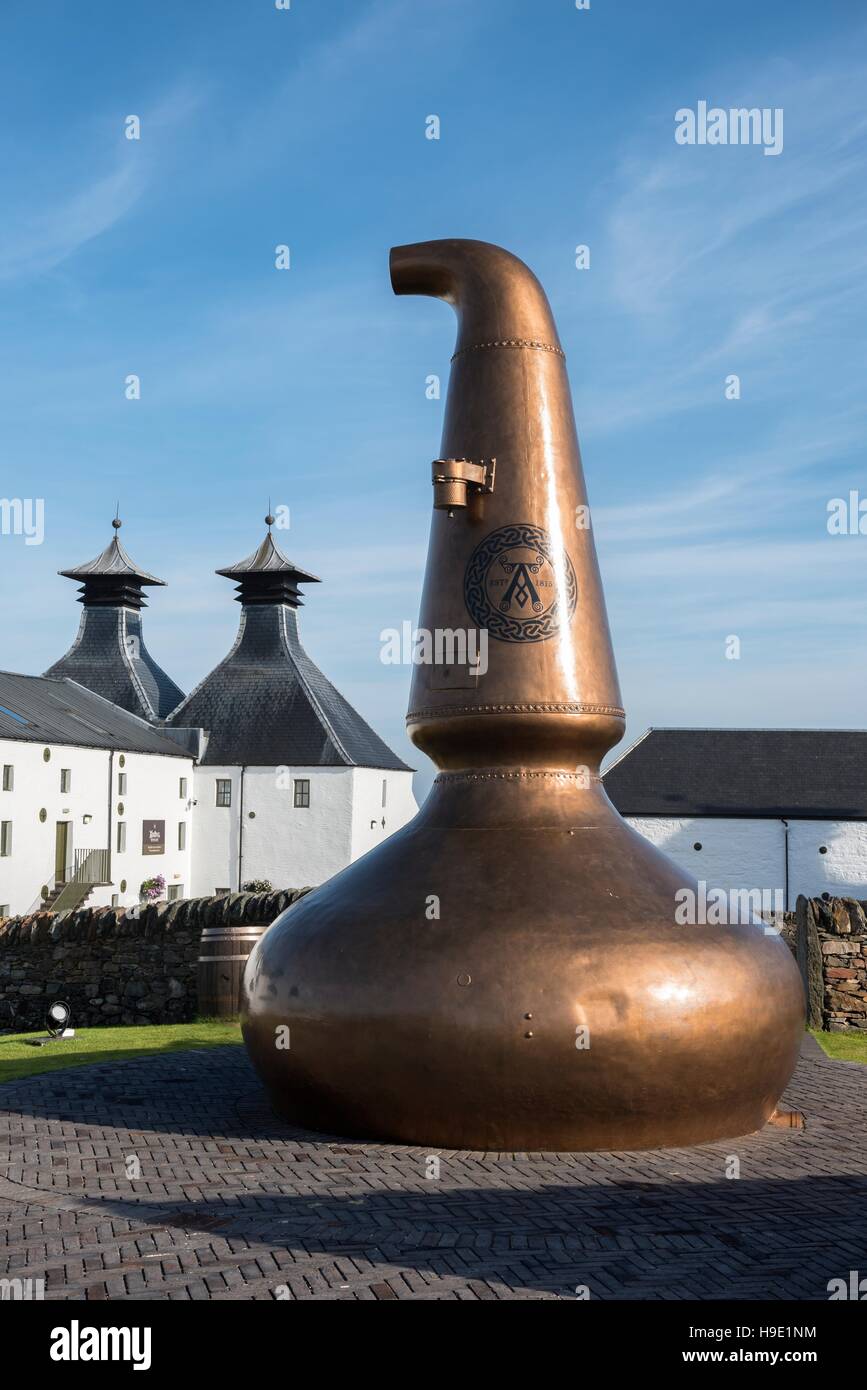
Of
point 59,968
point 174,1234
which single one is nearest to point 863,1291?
point 174,1234

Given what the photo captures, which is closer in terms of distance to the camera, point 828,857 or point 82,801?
point 82,801

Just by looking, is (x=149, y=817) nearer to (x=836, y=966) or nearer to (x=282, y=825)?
(x=282, y=825)

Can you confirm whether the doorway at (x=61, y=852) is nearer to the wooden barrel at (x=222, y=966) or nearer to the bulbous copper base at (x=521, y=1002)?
the wooden barrel at (x=222, y=966)

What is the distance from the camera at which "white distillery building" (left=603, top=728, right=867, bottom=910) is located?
170 ft

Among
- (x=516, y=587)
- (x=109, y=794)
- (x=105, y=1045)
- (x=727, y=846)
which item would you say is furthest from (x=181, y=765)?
(x=516, y=587)

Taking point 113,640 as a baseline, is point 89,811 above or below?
below

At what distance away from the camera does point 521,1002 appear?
8.95m

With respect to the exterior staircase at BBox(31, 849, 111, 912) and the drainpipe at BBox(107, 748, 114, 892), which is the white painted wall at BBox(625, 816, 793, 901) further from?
the exterior staircase at BBox(31, 849, 111, 912)

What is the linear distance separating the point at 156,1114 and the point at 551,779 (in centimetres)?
421

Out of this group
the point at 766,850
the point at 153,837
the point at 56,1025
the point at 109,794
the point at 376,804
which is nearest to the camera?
the point at 56,1025

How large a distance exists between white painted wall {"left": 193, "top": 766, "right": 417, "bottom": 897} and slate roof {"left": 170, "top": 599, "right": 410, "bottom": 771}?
68cm

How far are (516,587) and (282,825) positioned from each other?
47.0 metres

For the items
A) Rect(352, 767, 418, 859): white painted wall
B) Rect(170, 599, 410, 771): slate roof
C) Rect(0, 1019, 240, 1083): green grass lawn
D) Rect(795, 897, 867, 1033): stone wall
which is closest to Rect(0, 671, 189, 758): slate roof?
Rect(170, 599, 410, 771): slate roof

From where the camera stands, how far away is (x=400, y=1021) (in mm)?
9125
